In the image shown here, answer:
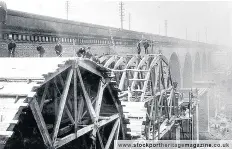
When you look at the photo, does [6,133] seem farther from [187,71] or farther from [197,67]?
[197,67]

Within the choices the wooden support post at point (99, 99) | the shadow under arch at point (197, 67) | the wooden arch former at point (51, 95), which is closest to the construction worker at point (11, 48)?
the wooden arch former at point (51, 95)

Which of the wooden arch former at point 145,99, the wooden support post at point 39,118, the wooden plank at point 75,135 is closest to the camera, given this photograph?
the wooden support post at point 39,118

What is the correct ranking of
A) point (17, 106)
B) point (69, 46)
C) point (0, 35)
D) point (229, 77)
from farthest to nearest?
point (229, 77) → point (69, 46) → point (0, 35) → point (17, 106)

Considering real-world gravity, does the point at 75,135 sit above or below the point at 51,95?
below

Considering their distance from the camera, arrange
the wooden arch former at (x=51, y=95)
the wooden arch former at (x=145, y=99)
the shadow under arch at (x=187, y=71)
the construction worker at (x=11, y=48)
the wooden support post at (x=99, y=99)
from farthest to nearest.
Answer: the shadow under arch at (x=187, y=71), the construction worker at (x=11, y=48), the wooden arch former at (x=145, y=99), the wooden support post at (x=99, y=99), the wooden arch former at (x=51, y=95)

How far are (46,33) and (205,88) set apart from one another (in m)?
20.7

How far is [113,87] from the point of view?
6246 millimetres

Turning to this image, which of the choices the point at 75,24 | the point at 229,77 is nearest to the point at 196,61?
the point at 229,77

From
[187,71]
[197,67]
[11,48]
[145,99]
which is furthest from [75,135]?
[197,67]

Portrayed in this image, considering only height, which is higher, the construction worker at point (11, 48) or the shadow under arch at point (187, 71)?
the construction worker at point (11, 48)

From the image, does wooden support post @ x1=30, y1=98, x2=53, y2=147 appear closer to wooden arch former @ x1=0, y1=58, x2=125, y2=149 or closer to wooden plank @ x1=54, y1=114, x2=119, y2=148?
wooden arch former @ x1=0, y1=58, x2=125, y2=149

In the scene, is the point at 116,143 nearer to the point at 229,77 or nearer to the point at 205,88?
the point at 205,88

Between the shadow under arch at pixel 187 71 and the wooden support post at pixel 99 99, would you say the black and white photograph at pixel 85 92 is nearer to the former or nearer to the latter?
the wooden support post at pixel 99 99

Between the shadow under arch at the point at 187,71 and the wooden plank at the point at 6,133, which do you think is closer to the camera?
the wooden plank at the point at 6,133
